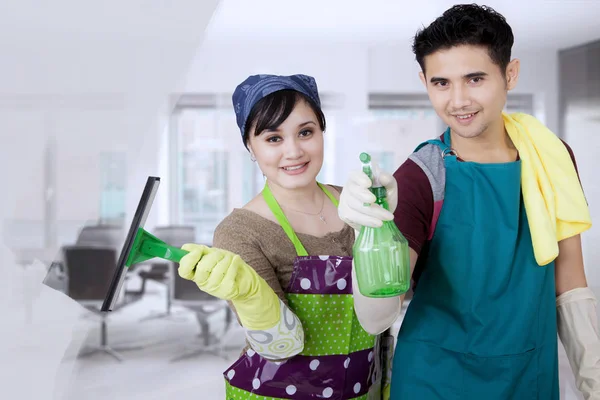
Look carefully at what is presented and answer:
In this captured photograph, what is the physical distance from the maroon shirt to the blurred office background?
1.45 m

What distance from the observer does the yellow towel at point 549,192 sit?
46.9 inches

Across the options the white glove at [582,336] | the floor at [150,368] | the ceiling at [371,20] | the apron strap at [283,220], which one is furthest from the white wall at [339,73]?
the white glove at [582,336]

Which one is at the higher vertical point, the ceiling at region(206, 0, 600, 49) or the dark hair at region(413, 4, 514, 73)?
the ceiling at region(206, 0, 600, 49)

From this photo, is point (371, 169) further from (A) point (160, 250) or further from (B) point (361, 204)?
(A) point (160, 250)

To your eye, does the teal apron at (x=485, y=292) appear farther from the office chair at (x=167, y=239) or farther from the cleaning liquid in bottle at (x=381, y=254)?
the office chair at (x=167, y=239)

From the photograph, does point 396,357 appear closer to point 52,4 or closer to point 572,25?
point 52,4

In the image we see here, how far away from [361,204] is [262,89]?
372 millimetres

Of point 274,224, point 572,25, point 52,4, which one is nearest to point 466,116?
point 274,224

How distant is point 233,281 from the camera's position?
3.48 ft

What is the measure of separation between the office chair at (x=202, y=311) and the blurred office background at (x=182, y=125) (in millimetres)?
15

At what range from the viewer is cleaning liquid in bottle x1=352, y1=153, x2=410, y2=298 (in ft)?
3.40

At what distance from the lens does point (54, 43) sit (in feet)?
10.4

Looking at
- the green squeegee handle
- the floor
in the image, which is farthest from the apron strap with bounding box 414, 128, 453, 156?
the floor

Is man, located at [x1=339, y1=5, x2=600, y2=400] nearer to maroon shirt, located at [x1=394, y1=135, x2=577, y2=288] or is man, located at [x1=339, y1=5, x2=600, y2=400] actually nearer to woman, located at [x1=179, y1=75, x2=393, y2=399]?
maroon shirt, located at [x1=394, y1=135, x2=577, y2=288]
